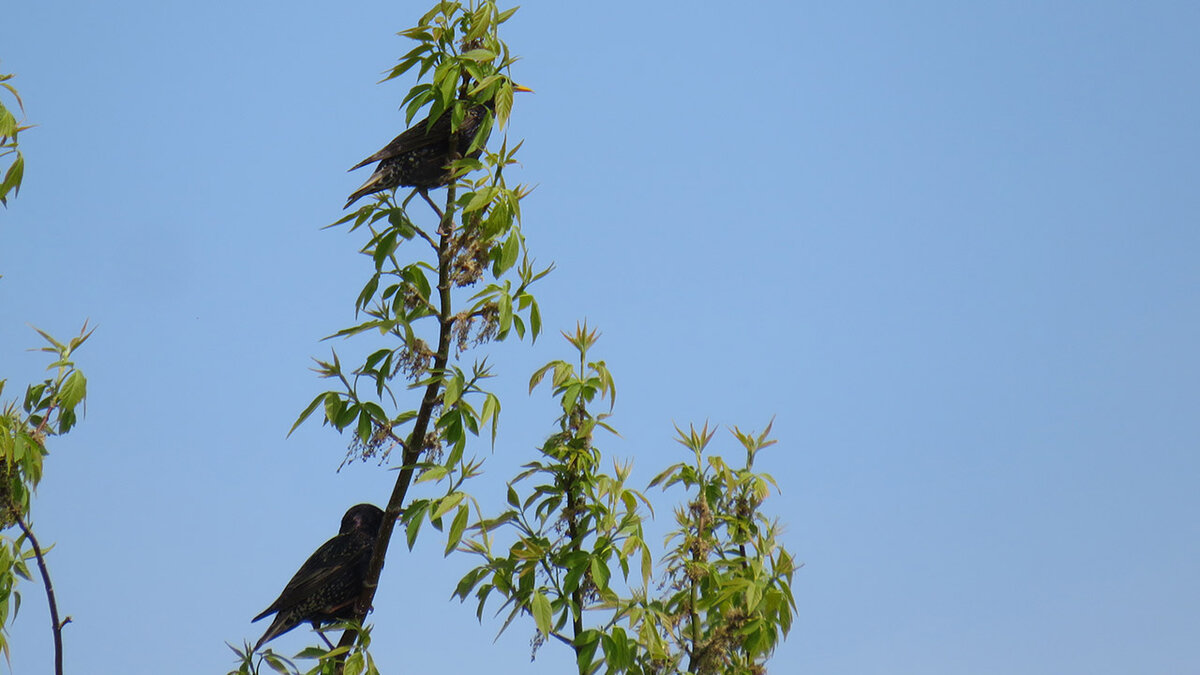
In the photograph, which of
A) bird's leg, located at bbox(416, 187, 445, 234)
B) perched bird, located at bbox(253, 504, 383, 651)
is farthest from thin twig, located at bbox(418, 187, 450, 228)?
perched bird, located at bbox(253, 504, 383, 651)

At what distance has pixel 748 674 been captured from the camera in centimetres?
386

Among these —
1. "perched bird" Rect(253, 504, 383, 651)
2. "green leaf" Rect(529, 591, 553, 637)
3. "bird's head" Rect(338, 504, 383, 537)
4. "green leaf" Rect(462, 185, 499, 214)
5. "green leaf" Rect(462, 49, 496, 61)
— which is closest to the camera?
"green leaf" Rect(529, 591, 553, 637)

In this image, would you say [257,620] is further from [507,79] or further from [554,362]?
[507,79]

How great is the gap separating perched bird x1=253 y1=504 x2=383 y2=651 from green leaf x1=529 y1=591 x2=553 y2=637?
89 centimetres

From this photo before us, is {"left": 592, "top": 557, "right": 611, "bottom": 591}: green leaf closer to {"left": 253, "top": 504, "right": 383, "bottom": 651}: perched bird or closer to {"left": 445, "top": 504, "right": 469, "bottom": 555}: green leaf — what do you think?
{"left": 445, "top": 504, "right": 469, "bottom": 555}: green leaf

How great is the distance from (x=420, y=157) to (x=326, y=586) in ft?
5.93

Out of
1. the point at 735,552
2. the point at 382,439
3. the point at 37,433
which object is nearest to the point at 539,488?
the point at 382,439

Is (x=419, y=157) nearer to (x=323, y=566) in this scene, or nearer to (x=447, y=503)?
(x=447, y=503)

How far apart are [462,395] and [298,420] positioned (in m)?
0.60

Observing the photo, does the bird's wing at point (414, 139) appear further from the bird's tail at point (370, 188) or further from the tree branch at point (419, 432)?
the tree branch at point (419, 432)

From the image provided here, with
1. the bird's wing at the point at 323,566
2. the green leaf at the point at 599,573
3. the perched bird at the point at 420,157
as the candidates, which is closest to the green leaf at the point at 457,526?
the green leaf at the point at 599,573

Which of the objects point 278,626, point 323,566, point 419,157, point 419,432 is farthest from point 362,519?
point 419,157

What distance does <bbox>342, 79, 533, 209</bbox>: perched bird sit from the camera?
4.25 m

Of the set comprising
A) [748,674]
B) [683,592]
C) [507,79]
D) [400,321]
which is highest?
[507,79]
